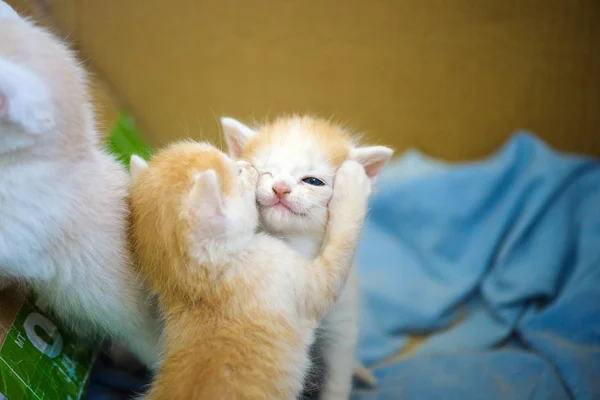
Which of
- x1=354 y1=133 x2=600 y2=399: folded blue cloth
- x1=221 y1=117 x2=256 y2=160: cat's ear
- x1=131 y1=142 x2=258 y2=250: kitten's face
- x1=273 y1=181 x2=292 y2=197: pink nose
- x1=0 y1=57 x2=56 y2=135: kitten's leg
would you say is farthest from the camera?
x1=354 y1=133 x2=600 y2=399: folded blue cloth

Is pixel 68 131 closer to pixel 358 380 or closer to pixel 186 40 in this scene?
pixel 186 40

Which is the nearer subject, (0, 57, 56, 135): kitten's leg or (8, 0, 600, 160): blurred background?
(0, 57, 56, 135): kitten's leg

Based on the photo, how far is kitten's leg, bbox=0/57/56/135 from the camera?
569 millimetres

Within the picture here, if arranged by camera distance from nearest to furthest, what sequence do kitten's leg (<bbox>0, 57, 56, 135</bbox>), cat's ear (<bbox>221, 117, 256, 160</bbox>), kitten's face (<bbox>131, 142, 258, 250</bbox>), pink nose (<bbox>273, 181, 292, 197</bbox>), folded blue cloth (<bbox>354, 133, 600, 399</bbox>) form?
kitten's leg (<bbox>0, 57, 56, 135</bbox>), kitten's face (<bbox>131, 142, 258, 250</bbox>), pink nose (<bbox>273, 181, 292, 197</bbox>), cat's ear (<bbox>221, 117, 256, 160</bbox>), folded blue cloth (<bbox>354, 133, 600, 399</bbox>)

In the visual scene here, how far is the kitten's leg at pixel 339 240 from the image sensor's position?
2.44 ft

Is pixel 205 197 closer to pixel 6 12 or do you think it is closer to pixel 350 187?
pixel 350 187

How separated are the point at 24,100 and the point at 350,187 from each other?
46 cm

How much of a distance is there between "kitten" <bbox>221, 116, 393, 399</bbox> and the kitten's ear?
0.13 metres

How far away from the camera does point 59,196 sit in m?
0.68

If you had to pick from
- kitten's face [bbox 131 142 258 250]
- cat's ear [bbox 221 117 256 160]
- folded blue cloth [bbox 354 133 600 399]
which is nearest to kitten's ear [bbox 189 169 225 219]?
kitten's face [bbox 131 142 258 250]

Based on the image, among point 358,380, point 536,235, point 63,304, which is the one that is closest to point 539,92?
point 536,235

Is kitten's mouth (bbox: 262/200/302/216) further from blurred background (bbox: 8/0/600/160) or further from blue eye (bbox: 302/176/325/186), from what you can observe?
blurred background (bbox: 8/0/600/160)

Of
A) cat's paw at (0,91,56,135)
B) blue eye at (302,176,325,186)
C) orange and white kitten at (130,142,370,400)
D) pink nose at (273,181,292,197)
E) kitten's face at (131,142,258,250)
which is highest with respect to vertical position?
cat's paw at (0,91,56,135)

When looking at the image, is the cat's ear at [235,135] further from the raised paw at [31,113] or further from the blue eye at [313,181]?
the raised paw at [31,113]
